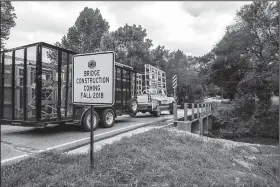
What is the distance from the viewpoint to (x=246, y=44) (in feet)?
57.7

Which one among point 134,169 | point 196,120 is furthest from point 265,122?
point 134,169

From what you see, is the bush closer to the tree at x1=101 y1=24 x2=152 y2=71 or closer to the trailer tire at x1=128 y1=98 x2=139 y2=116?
the trailer tire at x1=128 y1=98 x2=139 y2=116

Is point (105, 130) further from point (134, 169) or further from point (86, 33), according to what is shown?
point (86, 33)

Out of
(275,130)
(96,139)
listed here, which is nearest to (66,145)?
(96,139)

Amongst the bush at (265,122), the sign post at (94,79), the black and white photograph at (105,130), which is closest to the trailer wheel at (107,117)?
the black and white photograph at (105,130)

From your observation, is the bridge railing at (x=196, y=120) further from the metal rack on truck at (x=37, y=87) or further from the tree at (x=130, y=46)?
the tree at (x=130, y=46)

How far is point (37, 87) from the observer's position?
5789mm

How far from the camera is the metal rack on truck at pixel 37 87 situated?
590 cm

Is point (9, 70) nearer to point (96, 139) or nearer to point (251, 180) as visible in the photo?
point (96, 139)

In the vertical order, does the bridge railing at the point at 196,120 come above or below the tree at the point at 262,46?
below

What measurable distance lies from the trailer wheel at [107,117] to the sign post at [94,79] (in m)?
4.59

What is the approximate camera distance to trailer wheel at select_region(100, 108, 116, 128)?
8.04 metres

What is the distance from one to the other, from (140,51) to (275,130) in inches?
568

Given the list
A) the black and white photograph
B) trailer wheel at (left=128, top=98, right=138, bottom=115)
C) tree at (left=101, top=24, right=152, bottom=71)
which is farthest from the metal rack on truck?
tree at (left=101, top=24, right=152, bottom=71)
